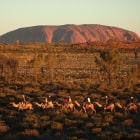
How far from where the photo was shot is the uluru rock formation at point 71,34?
179887 mm

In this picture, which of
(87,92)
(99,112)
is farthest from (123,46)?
(99,112)

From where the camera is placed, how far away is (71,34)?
581 ft

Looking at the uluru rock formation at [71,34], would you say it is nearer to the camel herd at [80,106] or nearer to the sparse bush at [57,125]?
the camel herd at [80,106]

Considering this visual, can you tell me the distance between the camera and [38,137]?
771 inches

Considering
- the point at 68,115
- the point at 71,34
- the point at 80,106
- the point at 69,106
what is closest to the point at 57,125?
the point at 68,115

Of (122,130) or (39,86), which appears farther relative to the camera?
(39,86)

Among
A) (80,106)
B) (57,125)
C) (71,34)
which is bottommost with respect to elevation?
(71,34)

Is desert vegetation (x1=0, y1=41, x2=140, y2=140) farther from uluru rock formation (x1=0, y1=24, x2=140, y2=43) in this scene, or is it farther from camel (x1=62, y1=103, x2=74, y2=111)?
uluru rock formation (x1=0, y1=24, x2=140, y2=43)

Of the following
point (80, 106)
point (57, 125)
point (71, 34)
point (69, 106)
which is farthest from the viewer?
point (71, 34)

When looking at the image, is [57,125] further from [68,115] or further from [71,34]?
[71,34]

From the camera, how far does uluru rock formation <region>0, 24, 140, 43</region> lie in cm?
17989

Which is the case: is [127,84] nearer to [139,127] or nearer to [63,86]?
[63,86]

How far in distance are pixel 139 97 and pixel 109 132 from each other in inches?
444

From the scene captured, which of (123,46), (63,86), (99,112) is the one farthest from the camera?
(123,46)
